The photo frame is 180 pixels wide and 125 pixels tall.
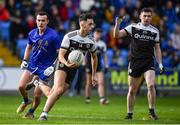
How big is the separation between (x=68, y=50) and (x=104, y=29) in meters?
16.3

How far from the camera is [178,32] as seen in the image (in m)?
31.0

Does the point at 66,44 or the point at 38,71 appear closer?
the point at 66,44

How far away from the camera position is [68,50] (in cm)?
1531

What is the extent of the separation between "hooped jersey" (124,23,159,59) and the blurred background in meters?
10.4

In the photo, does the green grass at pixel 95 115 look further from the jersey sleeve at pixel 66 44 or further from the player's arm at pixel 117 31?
the player's arm at pixel 117 31

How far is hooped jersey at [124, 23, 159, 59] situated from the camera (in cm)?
1670

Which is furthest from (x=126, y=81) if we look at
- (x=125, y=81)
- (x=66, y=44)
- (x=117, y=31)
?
(x=66, y=44)

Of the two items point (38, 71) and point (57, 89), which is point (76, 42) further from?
point (38, 71)

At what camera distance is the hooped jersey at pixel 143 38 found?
16.7 metres

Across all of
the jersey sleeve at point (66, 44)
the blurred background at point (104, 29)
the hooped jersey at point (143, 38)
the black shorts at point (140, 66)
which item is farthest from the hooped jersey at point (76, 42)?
the blurred background at point (104, 29)

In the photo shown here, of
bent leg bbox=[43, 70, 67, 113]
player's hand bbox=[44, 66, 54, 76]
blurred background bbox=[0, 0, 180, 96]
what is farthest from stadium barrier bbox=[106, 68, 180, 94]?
bent leg bbox=[43, 70, 67, 113]

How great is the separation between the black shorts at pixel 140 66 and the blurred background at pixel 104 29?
34.3 ft

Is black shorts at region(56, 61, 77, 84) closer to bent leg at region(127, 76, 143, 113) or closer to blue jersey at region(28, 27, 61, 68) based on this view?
blue jersey at region(28, 27, 61, 68)

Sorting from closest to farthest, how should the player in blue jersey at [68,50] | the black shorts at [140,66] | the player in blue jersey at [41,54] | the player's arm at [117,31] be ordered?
the player in blue jersey at [68,50] → the player's arm at [117,31] → the player in blue jersey at [41,54] → the black shorts at [140,66]
